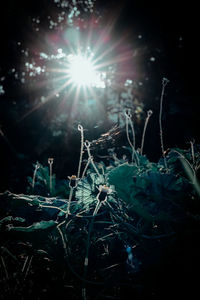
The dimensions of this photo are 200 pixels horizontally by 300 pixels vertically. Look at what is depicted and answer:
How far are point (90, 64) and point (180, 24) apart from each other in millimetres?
3922

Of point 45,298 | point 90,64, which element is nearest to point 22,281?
point 45,298

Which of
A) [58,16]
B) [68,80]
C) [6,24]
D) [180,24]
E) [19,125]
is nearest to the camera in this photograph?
[180,24]

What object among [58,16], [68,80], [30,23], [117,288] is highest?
[58,16]

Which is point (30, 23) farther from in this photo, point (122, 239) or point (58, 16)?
point (122, 239)

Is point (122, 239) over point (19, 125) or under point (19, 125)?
under

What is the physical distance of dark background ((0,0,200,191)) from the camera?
5.15 metres

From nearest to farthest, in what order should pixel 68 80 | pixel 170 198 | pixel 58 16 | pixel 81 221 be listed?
1. pixel 170 198
2. pixel 81 221
3. pixel 58 16
4. pixel 68 80

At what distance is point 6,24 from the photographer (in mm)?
6809

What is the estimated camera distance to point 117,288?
33cm

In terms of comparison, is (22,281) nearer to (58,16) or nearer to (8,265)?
(8,265)

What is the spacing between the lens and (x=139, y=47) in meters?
6.69

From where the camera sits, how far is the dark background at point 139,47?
5148 mm

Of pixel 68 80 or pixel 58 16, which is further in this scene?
pixel 68 80

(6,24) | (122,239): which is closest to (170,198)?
(122,239)
